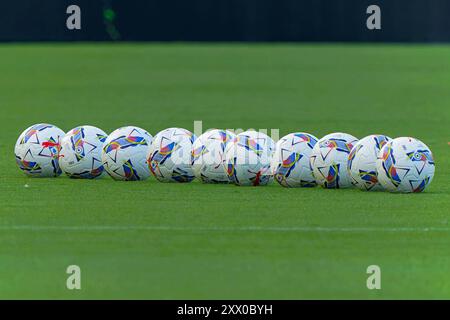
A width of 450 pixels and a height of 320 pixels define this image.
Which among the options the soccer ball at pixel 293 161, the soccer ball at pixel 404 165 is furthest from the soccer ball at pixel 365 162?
the soccer ball at pixel 293 161

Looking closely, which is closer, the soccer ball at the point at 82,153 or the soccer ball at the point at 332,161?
the soccer ball at the point at 332,161

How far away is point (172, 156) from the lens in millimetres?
15891

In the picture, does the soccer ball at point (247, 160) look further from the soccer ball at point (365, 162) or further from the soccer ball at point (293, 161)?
the soccer ball at point (365, 162)

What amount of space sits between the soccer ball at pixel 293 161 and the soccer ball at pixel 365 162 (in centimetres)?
57

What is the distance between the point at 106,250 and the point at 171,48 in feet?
145

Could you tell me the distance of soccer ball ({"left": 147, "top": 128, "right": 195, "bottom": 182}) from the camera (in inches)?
623

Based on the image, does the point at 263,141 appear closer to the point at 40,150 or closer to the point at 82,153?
the point at 82,153

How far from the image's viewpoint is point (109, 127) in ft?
82.3

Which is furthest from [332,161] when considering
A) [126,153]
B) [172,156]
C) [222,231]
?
[222,231]
